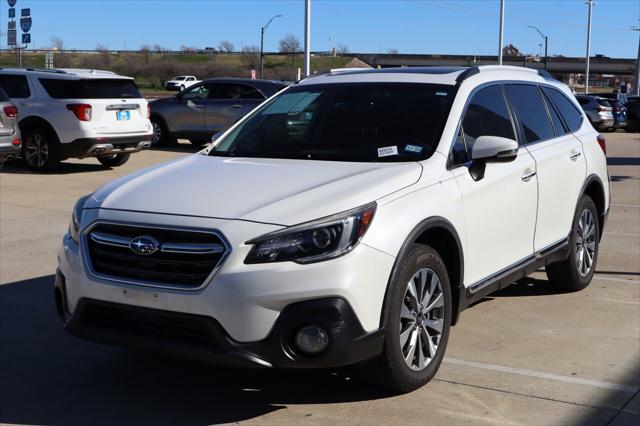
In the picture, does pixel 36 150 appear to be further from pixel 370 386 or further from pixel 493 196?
pixel 370 386

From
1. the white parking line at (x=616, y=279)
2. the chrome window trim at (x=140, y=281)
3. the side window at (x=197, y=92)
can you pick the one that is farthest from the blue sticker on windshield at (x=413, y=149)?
the side window at (x=197, y=92)

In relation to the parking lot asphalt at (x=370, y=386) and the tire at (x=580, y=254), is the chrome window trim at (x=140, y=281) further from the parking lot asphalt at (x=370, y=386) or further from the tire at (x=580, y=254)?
the tire at (x=580, y=254)

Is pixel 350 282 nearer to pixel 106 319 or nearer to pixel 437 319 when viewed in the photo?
pixel 437 319

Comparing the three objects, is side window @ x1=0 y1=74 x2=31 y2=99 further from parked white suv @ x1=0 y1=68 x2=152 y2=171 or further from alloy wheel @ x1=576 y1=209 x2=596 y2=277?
alloy wheel @ x1=576 y1=209 x2=596 y2=277

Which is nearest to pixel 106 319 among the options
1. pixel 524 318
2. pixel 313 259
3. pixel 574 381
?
pixel 313 259

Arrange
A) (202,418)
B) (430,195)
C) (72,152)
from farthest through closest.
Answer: (72,152) → (430,195) → (202,418)

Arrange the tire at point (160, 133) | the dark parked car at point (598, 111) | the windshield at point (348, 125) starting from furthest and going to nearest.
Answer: the dark parked car at point (598, 111) → the tire at point (160, 133) → the windshield at point (348, 125)

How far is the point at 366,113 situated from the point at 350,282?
177cm

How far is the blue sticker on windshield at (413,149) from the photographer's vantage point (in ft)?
17.0

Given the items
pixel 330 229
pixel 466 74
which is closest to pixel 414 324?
pixel 330 229

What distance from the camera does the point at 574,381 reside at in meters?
4.96

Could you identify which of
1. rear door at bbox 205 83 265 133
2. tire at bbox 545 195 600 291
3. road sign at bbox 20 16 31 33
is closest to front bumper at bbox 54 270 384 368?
tire at bbox 545 195 600 291

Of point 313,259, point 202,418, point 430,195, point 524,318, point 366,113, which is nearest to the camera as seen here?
point 313,259

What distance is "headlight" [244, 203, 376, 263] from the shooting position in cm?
412
